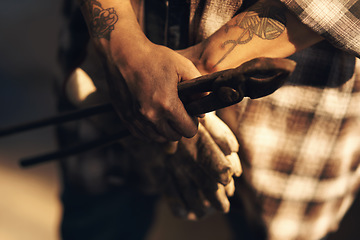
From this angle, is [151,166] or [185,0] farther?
[151,166]

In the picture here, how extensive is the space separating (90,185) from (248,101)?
2.03 feet

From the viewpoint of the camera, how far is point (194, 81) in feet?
1.46

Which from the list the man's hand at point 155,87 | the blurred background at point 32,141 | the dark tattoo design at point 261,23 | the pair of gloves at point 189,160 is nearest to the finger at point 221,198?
the pair of gloves at point 189,160

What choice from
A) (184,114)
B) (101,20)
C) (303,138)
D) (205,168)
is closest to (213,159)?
(205,168)

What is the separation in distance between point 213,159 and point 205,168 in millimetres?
38

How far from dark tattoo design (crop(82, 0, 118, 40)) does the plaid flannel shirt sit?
0.56 ft

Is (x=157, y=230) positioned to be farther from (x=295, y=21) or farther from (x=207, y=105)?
(x=295, y=21)

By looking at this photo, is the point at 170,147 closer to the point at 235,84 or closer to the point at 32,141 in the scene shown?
the point at 235,84

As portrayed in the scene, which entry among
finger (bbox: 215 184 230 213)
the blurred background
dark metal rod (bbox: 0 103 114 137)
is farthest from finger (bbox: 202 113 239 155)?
the blurred background

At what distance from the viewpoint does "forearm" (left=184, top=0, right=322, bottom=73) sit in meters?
0.48

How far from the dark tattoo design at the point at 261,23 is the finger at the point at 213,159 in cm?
19

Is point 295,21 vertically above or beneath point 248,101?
above

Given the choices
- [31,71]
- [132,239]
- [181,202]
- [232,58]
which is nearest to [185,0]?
[232,58]

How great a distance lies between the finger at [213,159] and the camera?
0.56m
